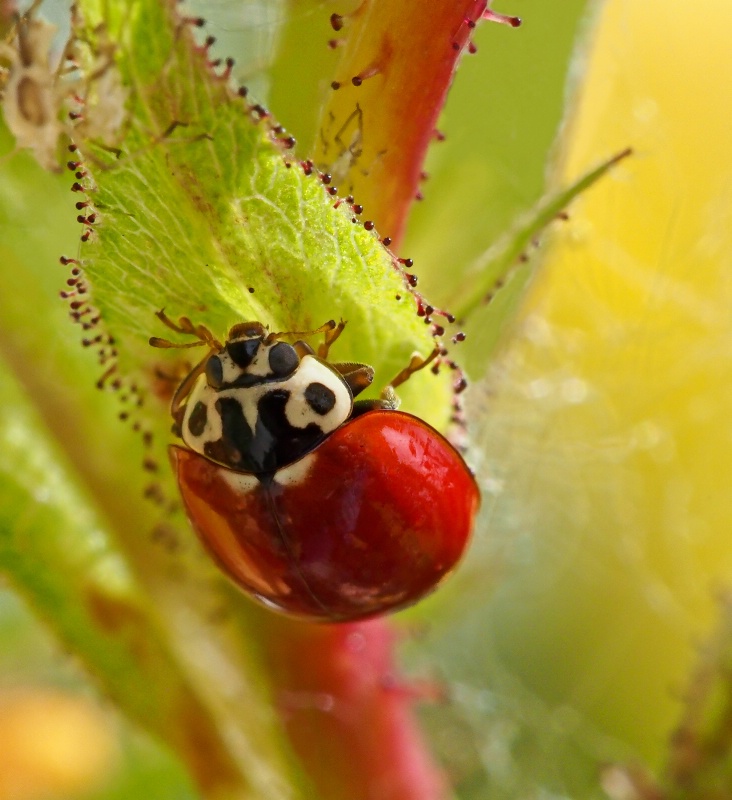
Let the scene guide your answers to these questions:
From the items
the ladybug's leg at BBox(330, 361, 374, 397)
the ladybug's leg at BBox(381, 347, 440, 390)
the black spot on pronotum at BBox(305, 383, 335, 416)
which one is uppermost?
the black spot on pronotum at BBox(305, 383, 335, 416)

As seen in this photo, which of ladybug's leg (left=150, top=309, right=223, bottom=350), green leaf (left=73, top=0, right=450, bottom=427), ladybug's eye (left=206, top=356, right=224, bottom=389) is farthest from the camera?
ladybug's eye (left=206, top=356, right=224, bottom=389)

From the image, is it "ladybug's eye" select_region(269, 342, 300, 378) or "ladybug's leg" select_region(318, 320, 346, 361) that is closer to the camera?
"ladybug's leg" select_region(318, 320, 346, 361)

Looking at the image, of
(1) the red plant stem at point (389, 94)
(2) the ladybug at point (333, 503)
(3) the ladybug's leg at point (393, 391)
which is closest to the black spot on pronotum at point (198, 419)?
(2) the ladybug at point (333, 503)

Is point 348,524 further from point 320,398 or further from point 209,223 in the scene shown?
point 209,223

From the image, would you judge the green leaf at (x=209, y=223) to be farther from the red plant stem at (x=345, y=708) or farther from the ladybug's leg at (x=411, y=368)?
the red plant stem at (x=345, y=708)

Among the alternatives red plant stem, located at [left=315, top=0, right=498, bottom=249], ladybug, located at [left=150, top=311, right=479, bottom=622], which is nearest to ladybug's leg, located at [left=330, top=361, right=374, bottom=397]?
ladybug, located at [left=150, top=311, right=479, bottom=622]

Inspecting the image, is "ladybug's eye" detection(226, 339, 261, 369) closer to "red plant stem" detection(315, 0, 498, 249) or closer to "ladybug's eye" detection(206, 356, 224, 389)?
"ladybug's eye" detection(206, 356, 224, 389)

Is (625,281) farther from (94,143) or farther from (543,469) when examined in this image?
(94,143)
